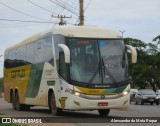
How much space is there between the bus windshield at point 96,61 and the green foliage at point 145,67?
78557 millimetres

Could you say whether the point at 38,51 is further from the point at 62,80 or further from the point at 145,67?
the point at 145,67

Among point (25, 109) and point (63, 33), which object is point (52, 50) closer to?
point (63, 33)

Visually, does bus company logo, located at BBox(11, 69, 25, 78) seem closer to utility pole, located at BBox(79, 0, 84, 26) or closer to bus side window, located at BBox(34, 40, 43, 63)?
bus side window, located at BBox(34, 40, 43, 63)

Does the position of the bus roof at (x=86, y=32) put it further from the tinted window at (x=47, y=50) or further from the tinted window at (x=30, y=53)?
the tinted window at (x=30, y=53)

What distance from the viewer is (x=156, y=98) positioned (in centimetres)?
4216

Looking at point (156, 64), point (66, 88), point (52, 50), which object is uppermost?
point (52, 50)

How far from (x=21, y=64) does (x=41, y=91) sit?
4347 mm

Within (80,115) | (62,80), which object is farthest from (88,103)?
(80,115)

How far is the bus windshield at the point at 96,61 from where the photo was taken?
18.3 metres

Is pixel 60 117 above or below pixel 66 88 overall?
below

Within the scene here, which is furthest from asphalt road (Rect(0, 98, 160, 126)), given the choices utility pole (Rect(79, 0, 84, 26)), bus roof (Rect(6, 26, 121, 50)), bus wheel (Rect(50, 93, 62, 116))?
utility pole (Rect(79, 0, 84, 26))

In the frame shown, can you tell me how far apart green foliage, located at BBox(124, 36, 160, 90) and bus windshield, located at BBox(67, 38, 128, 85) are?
78557mm

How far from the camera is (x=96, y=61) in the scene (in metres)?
18.6

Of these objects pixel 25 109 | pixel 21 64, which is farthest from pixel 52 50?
pixel 25 109
